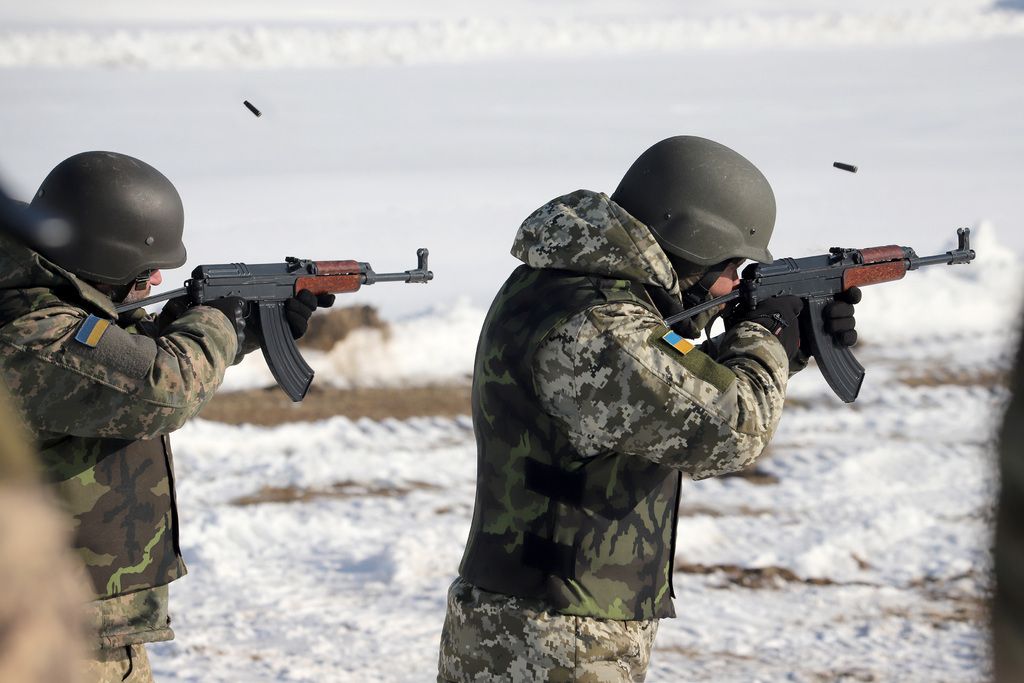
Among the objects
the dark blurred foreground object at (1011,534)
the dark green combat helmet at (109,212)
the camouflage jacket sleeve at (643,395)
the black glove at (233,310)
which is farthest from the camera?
the black glove at (233,310)

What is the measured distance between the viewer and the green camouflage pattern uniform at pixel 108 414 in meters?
3.03

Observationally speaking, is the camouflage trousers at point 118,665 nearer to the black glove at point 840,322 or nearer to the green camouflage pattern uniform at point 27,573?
the black glove at point 840,322

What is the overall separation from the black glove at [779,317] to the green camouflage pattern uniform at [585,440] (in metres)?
0.25

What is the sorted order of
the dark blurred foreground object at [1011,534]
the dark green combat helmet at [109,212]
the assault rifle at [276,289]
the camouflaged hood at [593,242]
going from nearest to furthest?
the dark blurred foreground object at [1011,534], the camouflaged hood at [593,242], the dark green combat helmet at [109,212], the assault rifle at [276,289]

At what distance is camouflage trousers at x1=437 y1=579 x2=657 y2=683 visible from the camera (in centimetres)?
269

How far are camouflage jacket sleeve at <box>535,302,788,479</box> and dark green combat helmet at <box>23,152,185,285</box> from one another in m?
1.39

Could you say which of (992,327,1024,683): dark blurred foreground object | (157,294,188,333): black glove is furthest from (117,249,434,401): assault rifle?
(992,327,1024,683): dark blurred foreground object

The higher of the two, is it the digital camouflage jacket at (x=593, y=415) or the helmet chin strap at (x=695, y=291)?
the helmet chin strap at (x=695, y=291)

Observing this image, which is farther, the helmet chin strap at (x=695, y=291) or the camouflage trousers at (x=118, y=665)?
the camouflage trousers at (x=118, y=665)

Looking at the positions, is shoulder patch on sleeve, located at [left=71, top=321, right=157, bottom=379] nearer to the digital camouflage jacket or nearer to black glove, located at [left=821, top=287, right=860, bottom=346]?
the digital camouflage jacket

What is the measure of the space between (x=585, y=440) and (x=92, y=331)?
1293 millimetres

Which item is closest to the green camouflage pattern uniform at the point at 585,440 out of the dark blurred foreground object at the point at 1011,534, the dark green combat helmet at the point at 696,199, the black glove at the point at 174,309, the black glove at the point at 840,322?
the dark green combat helmet at the point at 696,199

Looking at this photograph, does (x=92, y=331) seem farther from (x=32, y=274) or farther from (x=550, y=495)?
(x=550, y=495)

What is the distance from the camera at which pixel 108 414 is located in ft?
10.0
